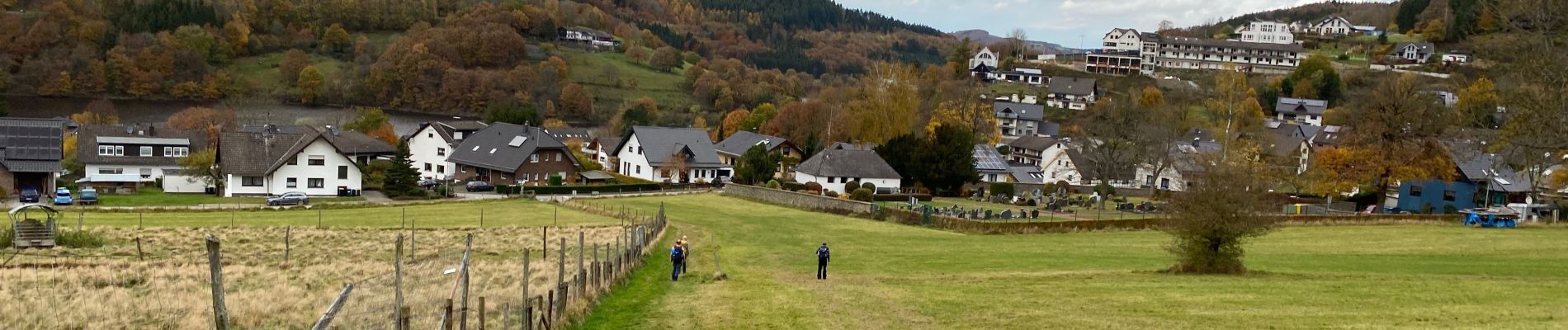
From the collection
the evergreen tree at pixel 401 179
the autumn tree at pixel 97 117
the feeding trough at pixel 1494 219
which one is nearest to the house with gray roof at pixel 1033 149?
the feeding trough at pixel 1494 219

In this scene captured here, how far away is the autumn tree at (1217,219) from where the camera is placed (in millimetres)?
25484

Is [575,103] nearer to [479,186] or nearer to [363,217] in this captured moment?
[479,186]

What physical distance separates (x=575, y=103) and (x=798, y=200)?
286 ft

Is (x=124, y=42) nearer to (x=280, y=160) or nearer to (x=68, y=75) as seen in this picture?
(x=68, y=75)

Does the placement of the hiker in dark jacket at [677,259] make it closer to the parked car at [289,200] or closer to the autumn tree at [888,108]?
the parked car at [289,200]

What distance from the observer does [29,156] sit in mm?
54562

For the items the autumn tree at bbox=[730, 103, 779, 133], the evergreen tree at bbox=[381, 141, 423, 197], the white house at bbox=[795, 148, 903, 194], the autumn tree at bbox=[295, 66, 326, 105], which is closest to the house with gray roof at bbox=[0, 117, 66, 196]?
the evergreen tree at bbox=[381, 141, 423, 197]

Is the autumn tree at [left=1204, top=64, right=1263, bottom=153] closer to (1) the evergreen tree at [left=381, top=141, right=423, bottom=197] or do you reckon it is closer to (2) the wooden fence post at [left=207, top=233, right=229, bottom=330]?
(1) the evergreen tree at [left=381, top=141, right=423, bottom=197]

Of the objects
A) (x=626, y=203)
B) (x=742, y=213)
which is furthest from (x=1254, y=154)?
(x=626, y=203)

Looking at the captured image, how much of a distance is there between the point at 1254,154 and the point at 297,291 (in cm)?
5757

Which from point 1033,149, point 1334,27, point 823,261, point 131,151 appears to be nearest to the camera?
point 823,261

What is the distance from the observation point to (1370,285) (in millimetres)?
21875

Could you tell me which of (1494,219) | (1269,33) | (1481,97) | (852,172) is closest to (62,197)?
(852,172)

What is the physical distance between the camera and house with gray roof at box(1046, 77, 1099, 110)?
414 ft
